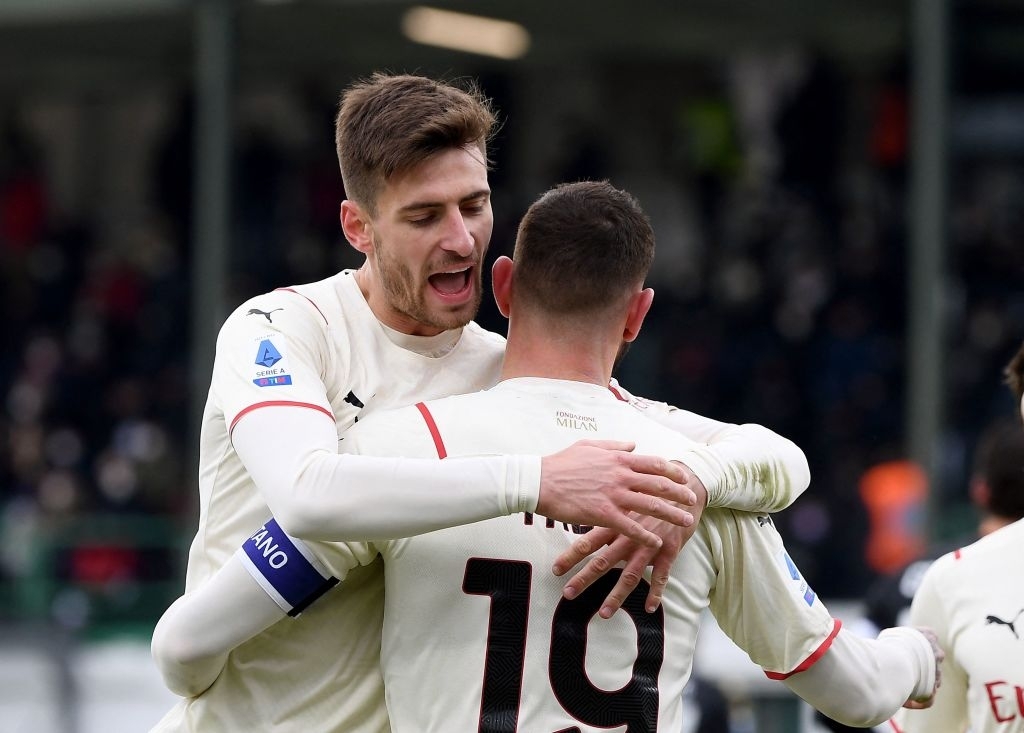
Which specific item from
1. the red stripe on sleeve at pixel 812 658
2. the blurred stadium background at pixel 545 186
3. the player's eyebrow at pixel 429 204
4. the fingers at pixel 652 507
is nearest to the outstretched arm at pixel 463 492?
the fingers at pixel 652 507

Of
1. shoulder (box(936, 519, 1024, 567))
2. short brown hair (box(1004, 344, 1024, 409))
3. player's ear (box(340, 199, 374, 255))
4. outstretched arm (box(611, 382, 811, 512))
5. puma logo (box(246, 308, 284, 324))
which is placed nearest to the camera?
outstretched arm (box(611, 382, 811, 512))

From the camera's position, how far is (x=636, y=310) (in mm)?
2914

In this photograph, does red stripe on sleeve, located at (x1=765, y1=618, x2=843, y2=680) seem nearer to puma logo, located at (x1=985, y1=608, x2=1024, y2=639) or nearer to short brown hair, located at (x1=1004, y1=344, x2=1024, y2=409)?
puma logo, located at (x1=985, y1=608, x2=1024, y2=639)

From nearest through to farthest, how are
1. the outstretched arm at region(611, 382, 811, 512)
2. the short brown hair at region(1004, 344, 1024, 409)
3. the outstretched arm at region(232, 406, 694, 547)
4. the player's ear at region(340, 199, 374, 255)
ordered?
the outstretched arm at region(232, 406, 694, 547) < the outstretched arm at region(611, 382, 811, 512) < the player's ear at region(340, 199, 374, 255) < the short brown hair at region(1004, 344, 1024, 409)

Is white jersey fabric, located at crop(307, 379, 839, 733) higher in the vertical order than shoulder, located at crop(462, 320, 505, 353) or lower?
lower

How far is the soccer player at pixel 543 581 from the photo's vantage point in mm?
2703

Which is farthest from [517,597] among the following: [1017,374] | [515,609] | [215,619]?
[1017,374]

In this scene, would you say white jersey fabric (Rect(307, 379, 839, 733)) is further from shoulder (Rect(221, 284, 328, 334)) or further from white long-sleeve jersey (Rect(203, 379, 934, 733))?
shoulder (Rect(221, 284, 328, 334))

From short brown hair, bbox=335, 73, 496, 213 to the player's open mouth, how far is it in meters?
0.18

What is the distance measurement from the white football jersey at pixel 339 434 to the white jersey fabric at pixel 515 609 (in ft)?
0.45

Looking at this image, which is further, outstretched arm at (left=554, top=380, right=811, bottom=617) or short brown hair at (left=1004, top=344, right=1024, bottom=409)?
short brown hair at (left=1004, top=344, right=1024, bottom=409)

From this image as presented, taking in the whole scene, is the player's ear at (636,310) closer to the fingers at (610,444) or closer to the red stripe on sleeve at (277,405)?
the fingers at (610,444)

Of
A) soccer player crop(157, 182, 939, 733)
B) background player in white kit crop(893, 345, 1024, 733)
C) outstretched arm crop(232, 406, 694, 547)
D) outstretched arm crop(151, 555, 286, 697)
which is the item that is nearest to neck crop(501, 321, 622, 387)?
soccer player crop(157, 182, 939, 733)

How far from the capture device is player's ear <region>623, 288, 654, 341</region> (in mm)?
2900
